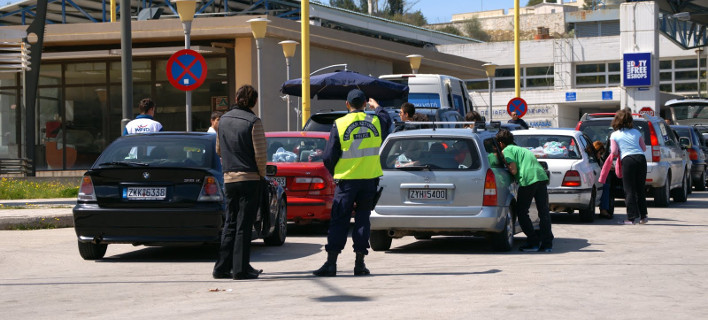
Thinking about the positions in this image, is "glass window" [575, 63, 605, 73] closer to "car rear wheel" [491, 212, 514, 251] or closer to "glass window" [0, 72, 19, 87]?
"glass window" [0, 72, 19, 87]

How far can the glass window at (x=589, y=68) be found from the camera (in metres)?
66.3

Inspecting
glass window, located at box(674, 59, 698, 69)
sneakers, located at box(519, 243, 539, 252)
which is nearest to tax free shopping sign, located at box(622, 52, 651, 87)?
glass window, located at box(674, 59, 698, 69)

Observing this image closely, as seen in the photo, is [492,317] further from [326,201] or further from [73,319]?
[326,201]

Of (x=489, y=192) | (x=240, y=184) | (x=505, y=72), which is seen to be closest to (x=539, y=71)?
(x=505, y=72)

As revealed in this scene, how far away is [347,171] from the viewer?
9914 millimetres

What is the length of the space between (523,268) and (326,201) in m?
4.21

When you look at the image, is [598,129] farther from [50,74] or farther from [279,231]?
[50,74]

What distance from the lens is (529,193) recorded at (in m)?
12.5

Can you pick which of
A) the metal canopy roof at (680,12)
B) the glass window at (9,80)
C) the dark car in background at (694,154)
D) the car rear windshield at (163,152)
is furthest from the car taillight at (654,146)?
the metal canopy roof at (680,12)

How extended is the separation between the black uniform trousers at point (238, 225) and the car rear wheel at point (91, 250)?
2388 mm

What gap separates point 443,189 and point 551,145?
5305 mm

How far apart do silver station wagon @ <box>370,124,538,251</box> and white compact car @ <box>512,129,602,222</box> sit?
3901 mm

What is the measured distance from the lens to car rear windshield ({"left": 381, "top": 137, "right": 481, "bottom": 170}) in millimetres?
12023

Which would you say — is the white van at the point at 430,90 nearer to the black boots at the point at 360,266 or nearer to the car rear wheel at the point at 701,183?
the car rear wheel at the point at 701,183
